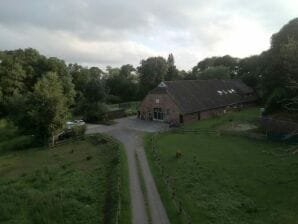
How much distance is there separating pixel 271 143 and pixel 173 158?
11.8 meters

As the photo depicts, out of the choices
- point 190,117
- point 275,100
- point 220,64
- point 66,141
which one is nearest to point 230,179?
point 275,100

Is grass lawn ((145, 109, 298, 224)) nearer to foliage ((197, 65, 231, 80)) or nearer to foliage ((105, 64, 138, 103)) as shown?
foliage ((197, 65, 231, 80))

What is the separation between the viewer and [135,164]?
27484 millimetres

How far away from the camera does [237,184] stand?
71.5ft

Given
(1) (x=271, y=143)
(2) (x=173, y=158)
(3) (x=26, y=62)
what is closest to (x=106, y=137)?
(2) (x=173, y=158)

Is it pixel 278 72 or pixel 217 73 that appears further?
pixel 217 73

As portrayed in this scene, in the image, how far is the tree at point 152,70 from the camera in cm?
7375

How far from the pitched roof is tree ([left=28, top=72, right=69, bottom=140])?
665 inches

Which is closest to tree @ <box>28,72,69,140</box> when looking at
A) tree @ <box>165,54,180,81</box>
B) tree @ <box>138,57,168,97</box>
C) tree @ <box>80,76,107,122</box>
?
tree @ <box>80,76,107,122</box>

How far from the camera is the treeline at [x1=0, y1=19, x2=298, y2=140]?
38.2 m

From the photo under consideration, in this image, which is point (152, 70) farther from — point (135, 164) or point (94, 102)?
point (135, 164)

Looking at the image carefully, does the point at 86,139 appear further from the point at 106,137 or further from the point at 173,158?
the point at 173,158

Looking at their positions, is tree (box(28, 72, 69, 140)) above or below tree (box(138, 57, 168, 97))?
below

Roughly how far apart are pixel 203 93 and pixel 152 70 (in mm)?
23991
